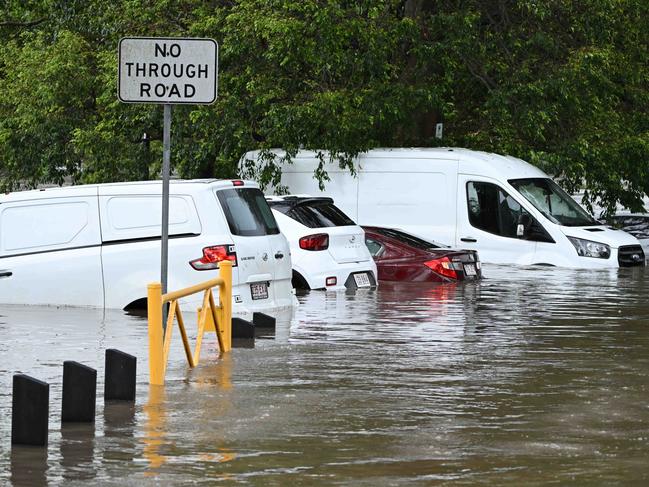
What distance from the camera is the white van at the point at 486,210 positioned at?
88.8 feet

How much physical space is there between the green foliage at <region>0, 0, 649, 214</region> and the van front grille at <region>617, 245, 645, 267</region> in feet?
11.0

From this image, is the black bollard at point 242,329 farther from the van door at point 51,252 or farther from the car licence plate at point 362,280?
the car licence plate at point 362,280

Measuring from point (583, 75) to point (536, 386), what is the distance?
19150 millimetres

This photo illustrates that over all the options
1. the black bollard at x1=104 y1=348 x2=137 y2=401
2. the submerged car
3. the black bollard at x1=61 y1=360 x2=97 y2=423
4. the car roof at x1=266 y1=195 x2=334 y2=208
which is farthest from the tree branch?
the black bollard at x1=61 y1=360 x2=97 y2=423

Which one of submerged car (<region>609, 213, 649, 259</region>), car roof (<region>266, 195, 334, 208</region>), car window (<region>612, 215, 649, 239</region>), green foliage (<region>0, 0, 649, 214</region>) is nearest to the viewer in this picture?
car roof (<region>266, 195, 334, 208</region>)

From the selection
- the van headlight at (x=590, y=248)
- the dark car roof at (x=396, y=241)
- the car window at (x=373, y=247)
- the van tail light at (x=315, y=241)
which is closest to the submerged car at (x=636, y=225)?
the van headlight at (x=590, y=248)

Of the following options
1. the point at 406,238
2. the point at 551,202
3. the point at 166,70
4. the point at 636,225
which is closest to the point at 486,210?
the point at 551,202

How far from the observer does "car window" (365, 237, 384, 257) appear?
2367 centimetres

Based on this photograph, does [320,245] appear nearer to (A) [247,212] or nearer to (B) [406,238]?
(B) [406,238]

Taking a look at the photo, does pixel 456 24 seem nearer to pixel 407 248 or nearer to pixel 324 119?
pixel 324 119

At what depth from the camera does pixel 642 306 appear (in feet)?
65.4

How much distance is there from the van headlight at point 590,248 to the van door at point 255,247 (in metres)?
10.9

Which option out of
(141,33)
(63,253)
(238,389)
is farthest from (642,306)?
(141,33)

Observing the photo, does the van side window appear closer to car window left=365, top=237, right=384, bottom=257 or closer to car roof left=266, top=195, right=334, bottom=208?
car window left=365, top=237, right=384, bottom=257
